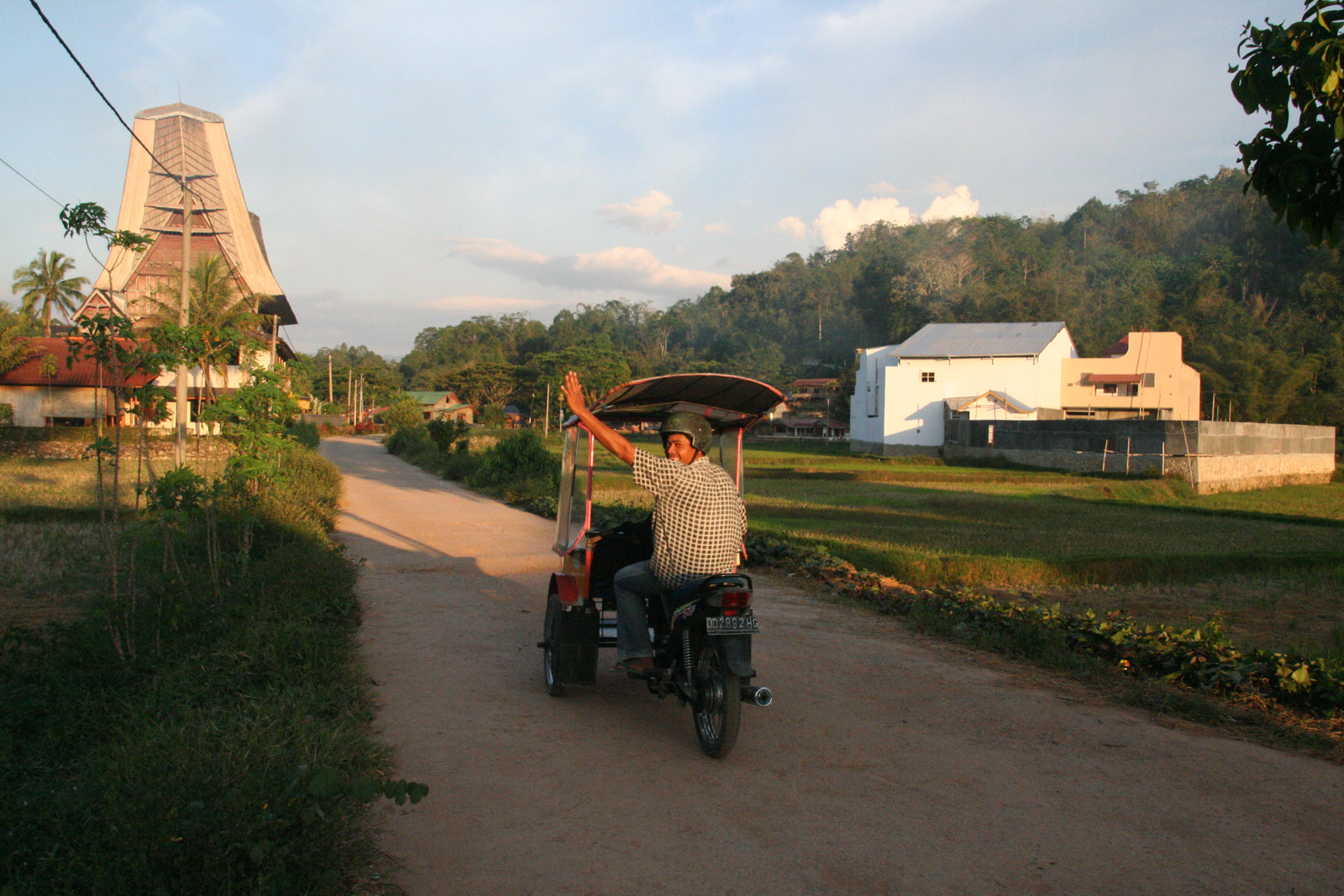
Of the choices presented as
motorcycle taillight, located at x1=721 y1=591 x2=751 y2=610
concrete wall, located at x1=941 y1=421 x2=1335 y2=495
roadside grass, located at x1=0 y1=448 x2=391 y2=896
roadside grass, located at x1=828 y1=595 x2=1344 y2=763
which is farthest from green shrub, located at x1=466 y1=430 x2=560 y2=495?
concrete wall, located at x1=941 y1=421 x2=1335 y2=495

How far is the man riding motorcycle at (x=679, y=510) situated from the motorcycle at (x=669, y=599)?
0.34 ft

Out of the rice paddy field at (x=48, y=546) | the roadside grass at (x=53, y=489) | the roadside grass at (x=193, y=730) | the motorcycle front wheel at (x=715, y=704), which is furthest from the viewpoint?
the roadside grass at (x=53, y=489)

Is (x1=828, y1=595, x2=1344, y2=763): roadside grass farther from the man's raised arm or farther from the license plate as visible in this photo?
the man's raised arm

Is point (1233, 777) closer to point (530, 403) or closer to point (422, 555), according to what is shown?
point (422, 555)

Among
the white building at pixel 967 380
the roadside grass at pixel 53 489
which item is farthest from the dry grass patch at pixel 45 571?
the white building at pixel 967 380

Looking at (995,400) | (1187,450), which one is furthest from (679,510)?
(995,400)

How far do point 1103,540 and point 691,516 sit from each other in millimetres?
13470

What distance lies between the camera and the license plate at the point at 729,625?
443 cm

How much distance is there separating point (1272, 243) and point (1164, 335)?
3565 centimetres

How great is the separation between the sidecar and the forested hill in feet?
150

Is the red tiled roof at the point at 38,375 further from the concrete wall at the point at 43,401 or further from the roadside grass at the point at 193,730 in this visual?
the roadside grass at the point at 193,730

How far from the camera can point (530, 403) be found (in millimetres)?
83000

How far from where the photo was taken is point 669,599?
16.5 feet

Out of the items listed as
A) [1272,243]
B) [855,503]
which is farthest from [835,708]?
[1272,243]
